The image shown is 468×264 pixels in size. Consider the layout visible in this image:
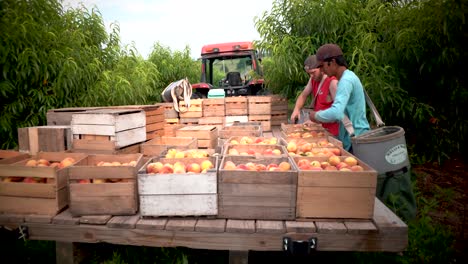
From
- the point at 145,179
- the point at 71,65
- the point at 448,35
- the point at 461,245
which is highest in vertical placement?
the point at 448,35

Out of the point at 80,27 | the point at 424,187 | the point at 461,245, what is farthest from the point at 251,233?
the point at 80,27

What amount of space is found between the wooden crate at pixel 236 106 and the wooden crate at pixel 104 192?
4611 millimetres

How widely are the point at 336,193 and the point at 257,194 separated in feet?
1.84

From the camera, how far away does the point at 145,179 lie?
2.33m

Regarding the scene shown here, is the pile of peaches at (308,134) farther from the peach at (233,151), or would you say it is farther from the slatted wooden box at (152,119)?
the slatted wooden box at (152,119)

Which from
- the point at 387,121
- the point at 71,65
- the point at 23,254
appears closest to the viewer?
the point at 23,254

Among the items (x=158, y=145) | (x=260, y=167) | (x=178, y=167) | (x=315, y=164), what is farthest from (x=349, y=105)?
(x=158, y=145)

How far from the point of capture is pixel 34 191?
2518 millimetres

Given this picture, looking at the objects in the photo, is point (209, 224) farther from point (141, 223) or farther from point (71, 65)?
point (71, 65)

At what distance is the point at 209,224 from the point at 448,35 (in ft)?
15.3

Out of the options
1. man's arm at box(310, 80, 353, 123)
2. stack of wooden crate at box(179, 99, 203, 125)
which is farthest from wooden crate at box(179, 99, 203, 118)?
man's arm at box(310, 80, 353, 123)

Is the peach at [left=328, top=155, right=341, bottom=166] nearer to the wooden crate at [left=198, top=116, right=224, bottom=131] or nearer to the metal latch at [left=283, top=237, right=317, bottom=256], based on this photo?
the metal latch at [left=283, top=237, right=317, bottom=256]

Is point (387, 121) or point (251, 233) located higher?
point (387, 121)

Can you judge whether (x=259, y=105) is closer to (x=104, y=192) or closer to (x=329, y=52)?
(x=329, y=52)
